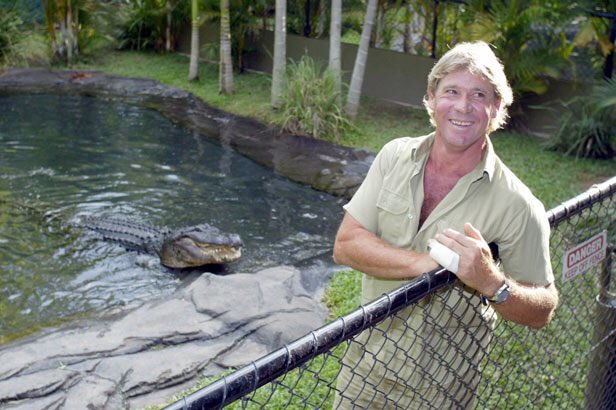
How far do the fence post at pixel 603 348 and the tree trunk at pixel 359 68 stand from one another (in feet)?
26.1

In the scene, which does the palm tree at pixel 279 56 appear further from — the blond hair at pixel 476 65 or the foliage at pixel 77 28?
the blond hair at pixel 476 65

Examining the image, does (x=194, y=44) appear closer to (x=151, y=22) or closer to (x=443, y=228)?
(x=151, y=22)

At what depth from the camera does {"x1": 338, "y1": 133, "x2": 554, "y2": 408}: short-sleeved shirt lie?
2057 mm

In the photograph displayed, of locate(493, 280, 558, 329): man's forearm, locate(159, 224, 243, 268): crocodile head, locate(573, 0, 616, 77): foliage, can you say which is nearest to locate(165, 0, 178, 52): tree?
locate(573, 0, 616, 77): foliage

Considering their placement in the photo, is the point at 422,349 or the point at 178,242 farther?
the point at 178,242

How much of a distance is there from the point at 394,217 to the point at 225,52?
10.2 m

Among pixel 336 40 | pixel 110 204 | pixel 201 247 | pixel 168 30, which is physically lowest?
pixel 110 204

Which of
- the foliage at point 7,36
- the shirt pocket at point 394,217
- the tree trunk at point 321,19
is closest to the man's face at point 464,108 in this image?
the shirt pocket at point 394,217

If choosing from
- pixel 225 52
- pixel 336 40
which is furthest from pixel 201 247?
pixel 225 52

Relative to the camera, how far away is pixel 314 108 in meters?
10.1

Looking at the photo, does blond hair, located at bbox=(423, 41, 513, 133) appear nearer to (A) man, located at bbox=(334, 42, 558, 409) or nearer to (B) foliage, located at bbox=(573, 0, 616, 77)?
(A) man, located at bbox=(334, 42, 558, 409)

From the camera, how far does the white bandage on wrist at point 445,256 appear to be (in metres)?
1.77

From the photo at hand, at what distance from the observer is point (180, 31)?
611 inches

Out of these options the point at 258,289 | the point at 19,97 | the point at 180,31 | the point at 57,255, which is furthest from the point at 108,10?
the point at 258,289
